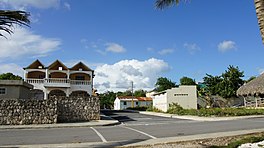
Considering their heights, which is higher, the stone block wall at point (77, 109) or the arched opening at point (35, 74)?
the arched opening at point (35, 74)

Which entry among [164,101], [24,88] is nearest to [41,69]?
[24,88]

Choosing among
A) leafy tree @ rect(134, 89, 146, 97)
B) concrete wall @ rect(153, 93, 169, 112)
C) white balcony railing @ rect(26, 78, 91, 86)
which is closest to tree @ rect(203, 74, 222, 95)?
concrete wall @ rect(153, 93, 169, 112)

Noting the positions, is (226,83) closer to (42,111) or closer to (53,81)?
(53,81)

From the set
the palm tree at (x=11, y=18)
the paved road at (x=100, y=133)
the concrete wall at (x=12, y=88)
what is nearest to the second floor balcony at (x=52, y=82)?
the concrete wall at (x=12, y=88)

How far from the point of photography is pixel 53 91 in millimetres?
38438

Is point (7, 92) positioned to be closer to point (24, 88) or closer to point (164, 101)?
point (24, 88)

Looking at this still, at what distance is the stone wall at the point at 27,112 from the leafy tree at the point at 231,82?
1381 inches

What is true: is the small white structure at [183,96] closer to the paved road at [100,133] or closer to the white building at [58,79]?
the white building at [58,79]

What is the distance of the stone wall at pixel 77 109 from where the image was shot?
2395 centimetres

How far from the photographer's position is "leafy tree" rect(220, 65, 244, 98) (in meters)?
49.1

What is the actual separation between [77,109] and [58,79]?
46.3 feet

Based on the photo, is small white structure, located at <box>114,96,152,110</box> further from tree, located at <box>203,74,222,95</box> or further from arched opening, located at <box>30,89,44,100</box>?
arched opening, located at <box>30,89,44,100</box>

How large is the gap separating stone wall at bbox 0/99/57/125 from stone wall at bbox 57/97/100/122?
158cm

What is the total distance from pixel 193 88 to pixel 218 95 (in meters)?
13.6
